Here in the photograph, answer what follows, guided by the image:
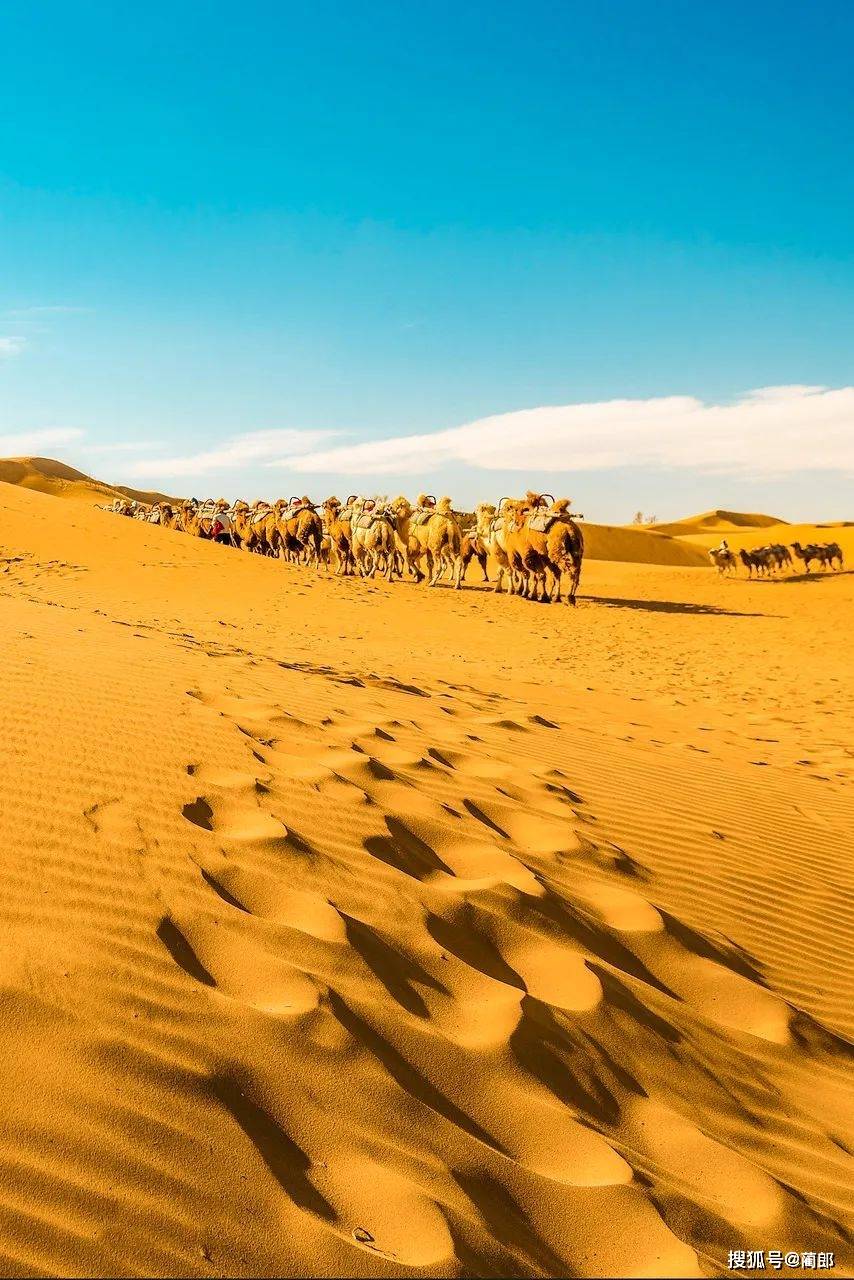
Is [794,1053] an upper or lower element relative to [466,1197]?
lower

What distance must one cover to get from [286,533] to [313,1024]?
99.8 ft

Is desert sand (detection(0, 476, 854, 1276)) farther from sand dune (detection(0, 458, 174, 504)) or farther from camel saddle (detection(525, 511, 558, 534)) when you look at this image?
sand dune (detection(0, 458, 174, 504))

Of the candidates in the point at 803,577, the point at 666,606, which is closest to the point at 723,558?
the point at 803,577

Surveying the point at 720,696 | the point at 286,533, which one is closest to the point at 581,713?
the point at 720,696

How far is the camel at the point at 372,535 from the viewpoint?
28.0 m

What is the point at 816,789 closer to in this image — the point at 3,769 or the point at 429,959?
the point at 429,959

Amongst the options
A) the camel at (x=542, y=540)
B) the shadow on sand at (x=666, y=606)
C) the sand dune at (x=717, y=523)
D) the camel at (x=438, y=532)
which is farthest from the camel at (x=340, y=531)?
the sand dune at (x=717, y=523)

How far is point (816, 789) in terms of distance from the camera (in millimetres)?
7621

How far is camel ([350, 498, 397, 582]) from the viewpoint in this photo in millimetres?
27984

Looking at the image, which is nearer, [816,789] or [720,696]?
[816,789]

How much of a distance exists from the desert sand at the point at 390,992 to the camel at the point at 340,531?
76.0 feet

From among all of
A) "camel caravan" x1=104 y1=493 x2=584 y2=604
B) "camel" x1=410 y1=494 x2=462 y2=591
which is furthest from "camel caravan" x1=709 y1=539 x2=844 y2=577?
"camel" x1=410 y1=494 x2=462 y2=591

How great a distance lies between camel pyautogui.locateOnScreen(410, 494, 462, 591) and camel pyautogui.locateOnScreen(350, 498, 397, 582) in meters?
0.78

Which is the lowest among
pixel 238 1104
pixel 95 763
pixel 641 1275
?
pixel 641 1275
